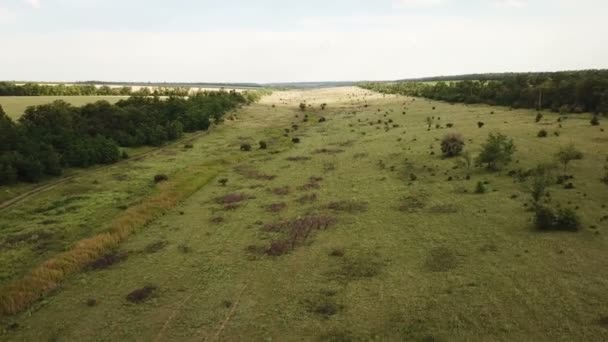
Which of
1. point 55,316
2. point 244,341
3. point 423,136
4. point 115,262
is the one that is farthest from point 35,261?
point 423,136

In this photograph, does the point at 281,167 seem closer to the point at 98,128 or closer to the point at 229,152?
the point at 229,152

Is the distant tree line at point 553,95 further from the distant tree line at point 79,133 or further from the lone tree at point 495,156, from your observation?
the distant tree line at point 79,133

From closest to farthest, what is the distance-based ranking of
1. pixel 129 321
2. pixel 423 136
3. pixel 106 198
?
pixel 129 321
pixel 106 198
pixel 423 136

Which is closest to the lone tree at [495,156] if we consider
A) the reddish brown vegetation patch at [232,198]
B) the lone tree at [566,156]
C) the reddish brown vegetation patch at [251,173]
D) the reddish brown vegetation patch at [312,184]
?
the lone tree at [566,156]

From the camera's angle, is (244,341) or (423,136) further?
(423,136)

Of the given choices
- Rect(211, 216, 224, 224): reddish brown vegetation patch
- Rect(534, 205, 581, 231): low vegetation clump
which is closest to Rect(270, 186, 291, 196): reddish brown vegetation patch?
Rect(211, 216, 224, 224): reddish brown vegetation patch

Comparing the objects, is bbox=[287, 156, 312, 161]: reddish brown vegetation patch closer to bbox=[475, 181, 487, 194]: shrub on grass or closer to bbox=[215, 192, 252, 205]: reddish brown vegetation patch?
bbox=[215, 192, 252, 205]: reddish brown vegetation patch
